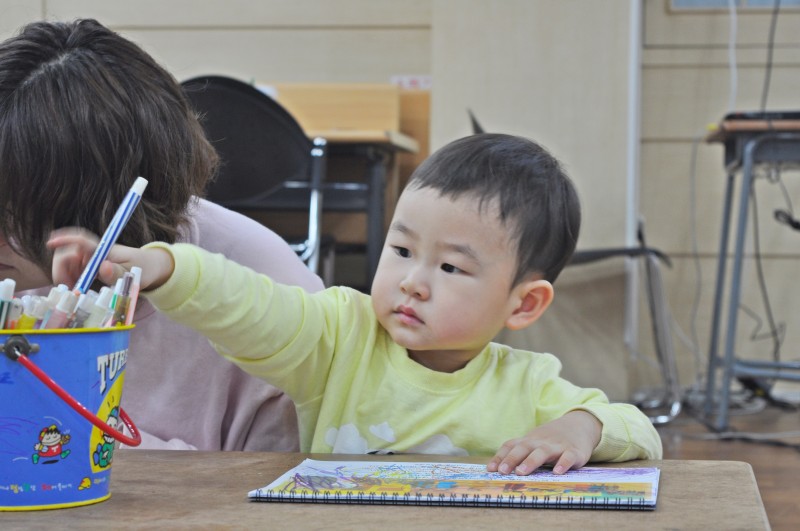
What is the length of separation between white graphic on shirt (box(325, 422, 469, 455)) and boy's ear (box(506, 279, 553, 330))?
146mm

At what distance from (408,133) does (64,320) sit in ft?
11.6

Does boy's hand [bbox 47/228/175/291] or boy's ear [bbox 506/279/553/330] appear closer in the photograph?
boy's hand [bbox 47/228/175/291]

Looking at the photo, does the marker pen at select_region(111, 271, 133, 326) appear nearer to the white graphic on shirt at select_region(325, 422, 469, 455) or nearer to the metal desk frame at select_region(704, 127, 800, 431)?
the white graphic on shirt at select_region(325, 422, 469, 455)

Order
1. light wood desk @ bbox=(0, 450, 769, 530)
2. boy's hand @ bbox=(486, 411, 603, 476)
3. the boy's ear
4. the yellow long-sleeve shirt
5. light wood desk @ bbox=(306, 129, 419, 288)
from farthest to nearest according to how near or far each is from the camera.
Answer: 1. light wood desk @ bbox=(306, 129, 419, 288)
2. the boy's ear
3. the yellow long-sleeve shirt
4. boy's hand @ bbox=(486, 411, 603, 476)
5. light wood desk @ bbox=(0, 450, 769, 530)

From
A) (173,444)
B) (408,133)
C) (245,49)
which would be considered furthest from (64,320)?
(245,49)

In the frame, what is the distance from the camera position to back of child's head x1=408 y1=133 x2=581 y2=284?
1.02 meters

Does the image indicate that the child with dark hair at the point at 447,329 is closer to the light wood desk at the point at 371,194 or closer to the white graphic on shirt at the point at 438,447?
the white graphic on shirt at the point at 438,447

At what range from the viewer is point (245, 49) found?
4336 mm

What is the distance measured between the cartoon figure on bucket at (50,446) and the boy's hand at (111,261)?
0.10 metres

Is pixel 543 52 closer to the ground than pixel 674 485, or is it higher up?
higher up

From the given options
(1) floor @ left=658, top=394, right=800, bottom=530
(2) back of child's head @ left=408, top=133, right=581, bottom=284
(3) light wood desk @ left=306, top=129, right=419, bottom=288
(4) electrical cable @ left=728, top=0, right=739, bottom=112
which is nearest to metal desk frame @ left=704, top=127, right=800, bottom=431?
(1) floor @ left=658, top=394, right=800, bottom=530

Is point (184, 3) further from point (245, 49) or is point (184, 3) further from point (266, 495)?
point (266, 495)

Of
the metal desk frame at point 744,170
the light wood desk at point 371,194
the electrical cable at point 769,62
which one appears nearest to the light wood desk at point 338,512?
the metal desk frame at point 744,170

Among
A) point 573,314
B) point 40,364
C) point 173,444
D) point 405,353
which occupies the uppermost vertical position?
point 40,364
